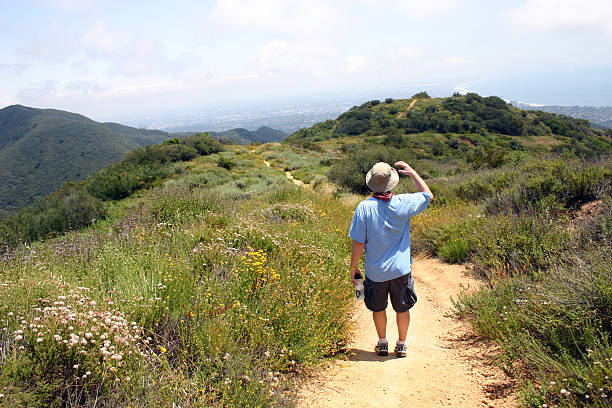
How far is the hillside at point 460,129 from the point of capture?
45.4 meters

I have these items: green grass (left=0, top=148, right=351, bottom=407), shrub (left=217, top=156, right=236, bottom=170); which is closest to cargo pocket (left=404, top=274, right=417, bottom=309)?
green grass (left=0, top=148, right=351, bottom=407)

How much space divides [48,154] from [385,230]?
121m

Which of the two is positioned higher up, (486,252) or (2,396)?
(2,396)

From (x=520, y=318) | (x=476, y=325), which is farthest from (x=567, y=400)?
(x=476, y=325)

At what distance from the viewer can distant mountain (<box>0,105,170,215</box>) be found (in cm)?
7656

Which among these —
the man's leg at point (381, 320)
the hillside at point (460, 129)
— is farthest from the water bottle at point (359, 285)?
the hillside at point (460, 129)

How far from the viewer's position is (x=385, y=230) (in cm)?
345

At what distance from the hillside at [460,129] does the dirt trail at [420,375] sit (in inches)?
1529

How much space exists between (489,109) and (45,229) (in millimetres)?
63735

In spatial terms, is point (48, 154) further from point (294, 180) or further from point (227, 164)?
point (294, 180)

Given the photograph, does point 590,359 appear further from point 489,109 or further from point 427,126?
point 489,109

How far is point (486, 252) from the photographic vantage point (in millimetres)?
5500

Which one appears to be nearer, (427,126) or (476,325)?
(476,325)

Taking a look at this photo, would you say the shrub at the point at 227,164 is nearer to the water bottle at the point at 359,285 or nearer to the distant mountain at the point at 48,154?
the water bottle at the point at 359,285
